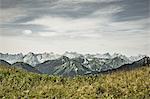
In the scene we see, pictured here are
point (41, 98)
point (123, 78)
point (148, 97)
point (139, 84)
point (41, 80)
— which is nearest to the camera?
point (148, 97)

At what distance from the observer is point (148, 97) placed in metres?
46.7

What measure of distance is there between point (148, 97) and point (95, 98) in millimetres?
8942

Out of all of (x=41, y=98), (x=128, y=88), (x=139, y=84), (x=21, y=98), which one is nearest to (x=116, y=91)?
(x=128, y=88)

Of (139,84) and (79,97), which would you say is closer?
(79,97)

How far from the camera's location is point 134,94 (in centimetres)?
4953

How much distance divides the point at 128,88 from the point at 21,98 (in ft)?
67.0

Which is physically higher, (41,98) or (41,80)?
(41,98)

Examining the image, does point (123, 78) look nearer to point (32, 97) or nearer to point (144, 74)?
point (144, 74)

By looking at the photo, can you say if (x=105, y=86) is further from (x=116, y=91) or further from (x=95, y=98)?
(x=95, y=98)

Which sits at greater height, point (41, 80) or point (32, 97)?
point (32, 97)

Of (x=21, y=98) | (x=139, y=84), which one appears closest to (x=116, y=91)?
(x=139, y=84)

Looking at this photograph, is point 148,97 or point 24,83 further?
point 24,83

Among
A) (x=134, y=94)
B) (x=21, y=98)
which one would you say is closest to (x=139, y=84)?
(x=134, y=94)

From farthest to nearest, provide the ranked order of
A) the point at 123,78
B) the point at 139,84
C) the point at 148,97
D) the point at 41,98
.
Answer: the point at 123,78 < the point at 139,84 < the point at 41,98 < the point at 148,97
